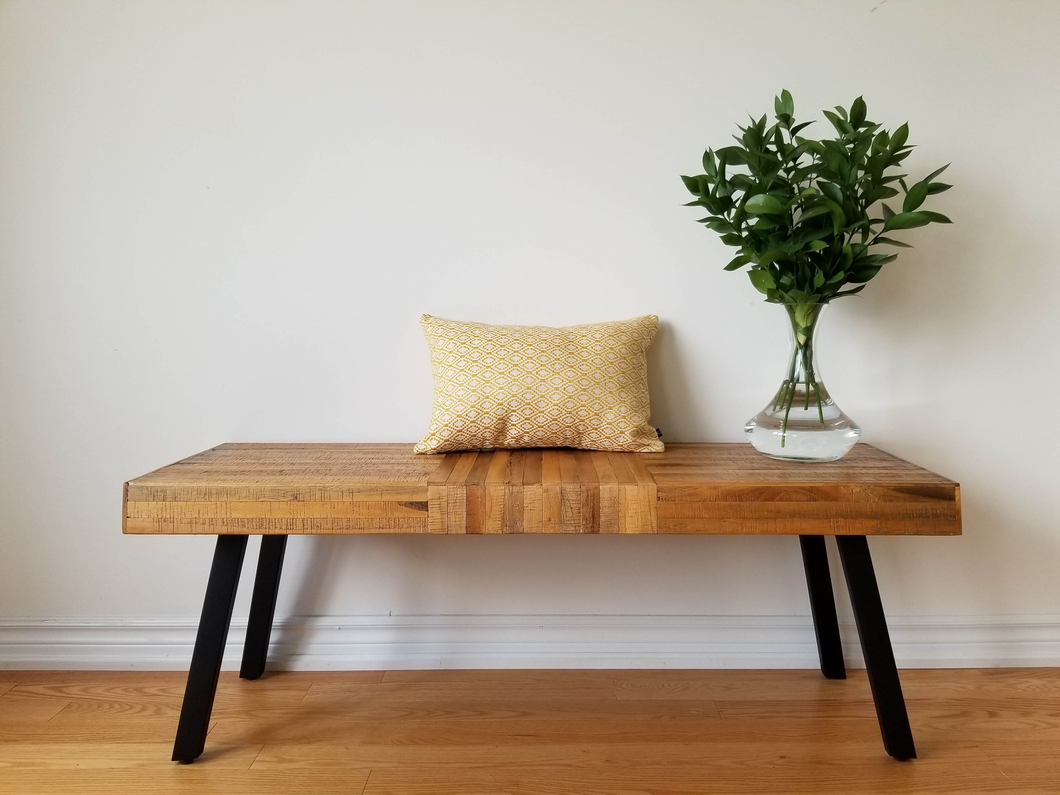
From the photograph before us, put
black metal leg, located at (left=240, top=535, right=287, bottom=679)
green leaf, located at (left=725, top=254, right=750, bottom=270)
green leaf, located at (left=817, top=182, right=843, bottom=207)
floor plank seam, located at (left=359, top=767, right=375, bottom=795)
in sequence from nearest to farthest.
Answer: floor plank seam, located at (left=359, top=767, right=375, bottom=795), green leaf, located at (left=817, top=182, right=843, bottom=207), green leaf, located at (left=725, top=254, right=750, bottom=270), black metal leg, located at (left=240, top=535, right=287, bottom=679)

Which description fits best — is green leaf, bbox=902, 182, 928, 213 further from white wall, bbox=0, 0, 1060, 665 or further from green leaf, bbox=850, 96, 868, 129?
white wall, bbox=0, 0, 1060, 665

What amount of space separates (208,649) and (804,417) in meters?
1.21

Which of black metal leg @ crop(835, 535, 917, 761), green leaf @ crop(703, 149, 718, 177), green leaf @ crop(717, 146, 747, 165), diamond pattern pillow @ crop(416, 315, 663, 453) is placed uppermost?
green leaf @ crop(717, 146, 747, 165)

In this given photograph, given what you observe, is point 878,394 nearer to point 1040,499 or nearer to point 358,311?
point 1040,499

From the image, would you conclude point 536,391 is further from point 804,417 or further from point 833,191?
point 833,191

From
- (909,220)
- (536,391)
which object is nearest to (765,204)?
(909,220)

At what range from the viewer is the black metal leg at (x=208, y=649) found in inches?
53.8

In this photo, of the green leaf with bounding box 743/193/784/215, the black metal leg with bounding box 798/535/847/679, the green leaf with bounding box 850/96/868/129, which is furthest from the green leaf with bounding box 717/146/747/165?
the black metal leg with bounding box 798/535/847/679

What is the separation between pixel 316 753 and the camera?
1431 mm

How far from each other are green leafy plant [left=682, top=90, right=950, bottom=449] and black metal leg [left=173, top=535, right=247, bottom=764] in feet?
3.61

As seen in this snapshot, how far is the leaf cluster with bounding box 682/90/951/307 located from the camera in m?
1.44

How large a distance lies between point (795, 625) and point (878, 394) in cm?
58

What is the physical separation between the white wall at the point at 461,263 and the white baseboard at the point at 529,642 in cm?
3

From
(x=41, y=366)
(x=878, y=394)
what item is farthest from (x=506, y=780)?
(x=41, y=366)
